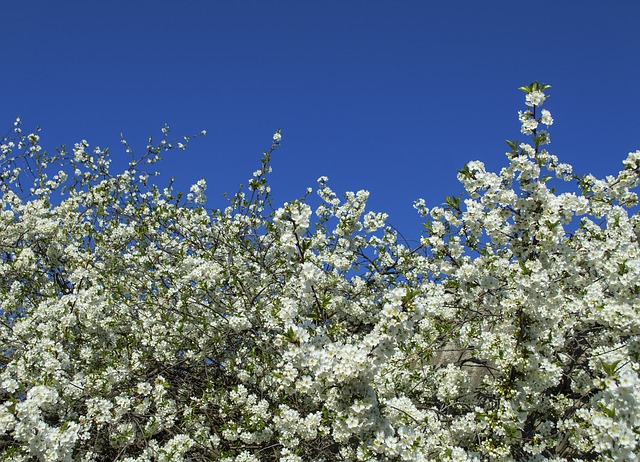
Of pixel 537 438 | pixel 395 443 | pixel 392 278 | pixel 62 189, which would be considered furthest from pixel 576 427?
pixel 62 189

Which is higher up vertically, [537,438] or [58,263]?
[58,263]

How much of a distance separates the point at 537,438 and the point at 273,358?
3.36 m

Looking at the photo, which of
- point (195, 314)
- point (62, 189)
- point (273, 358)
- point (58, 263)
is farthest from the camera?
point (62, 189)

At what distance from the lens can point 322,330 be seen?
463 cm

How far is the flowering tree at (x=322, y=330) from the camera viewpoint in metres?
4.30

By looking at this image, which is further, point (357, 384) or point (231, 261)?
point (231, 261)

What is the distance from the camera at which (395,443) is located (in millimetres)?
3918

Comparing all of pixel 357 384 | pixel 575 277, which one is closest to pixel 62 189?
pixel 357 384

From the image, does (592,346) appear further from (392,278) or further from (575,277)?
(392,278)

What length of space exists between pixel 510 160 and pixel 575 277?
4.75ft

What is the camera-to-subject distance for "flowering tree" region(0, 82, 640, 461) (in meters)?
4.30

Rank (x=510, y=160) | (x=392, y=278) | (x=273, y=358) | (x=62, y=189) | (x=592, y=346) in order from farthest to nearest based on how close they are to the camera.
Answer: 1. (x=62, y=189)
2. (x=392, y=278)
3. (x=273, y=358)
4. (x=592, y=346)
5. (x=510, y=160)

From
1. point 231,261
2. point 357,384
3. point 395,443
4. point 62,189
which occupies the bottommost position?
point 395,443

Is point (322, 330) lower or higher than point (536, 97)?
lower
